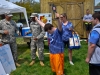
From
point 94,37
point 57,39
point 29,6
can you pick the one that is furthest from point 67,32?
point 29,6

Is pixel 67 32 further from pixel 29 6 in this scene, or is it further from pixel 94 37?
pixel 29 6

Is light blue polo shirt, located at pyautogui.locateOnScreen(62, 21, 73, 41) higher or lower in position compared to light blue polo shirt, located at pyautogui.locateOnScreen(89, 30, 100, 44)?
lower

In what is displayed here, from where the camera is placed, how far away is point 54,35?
5234 millimetres

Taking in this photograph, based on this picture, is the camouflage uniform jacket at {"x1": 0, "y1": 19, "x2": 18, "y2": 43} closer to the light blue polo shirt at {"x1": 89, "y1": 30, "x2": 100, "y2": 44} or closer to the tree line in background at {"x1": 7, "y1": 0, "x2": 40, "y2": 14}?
the light blue polo shirt at {"x1": 89, "y1": 30, "x2": 100, "y2": 44}

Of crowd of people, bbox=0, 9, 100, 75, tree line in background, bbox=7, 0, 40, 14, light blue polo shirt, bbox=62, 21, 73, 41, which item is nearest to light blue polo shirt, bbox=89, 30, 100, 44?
crowd of people, bbox=0, 9, 100, 75

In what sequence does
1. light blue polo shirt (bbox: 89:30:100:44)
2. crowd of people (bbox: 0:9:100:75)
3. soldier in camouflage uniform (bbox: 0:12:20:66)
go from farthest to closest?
soldier in camouflage uniform (bbox: 0:12:20:66) < crowd of people (bbox: 0:9:100:75) < light blue polo shirt (bbox: 89:30:100:44)

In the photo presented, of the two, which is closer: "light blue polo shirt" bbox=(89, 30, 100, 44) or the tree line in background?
"light blue polo shirt" bbox=(89, 30, 100, 44)

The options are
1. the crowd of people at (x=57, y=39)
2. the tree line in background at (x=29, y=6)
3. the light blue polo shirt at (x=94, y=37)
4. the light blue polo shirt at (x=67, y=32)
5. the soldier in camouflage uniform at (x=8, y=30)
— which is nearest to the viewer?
the light blue polo shirt at (x=94, y=37)

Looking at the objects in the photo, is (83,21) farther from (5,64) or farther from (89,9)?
(5,64)

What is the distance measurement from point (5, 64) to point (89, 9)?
8442mm

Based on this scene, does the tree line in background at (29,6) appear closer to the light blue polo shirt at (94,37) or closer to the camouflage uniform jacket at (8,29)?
the camouflage uniform jacket at (8,29)


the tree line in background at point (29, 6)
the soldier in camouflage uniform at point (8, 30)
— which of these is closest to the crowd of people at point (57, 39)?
the soldier in camouflage uniform at point (8, 30)

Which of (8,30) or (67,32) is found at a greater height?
(8,30)

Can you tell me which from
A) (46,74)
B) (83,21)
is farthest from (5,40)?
(83,21)
